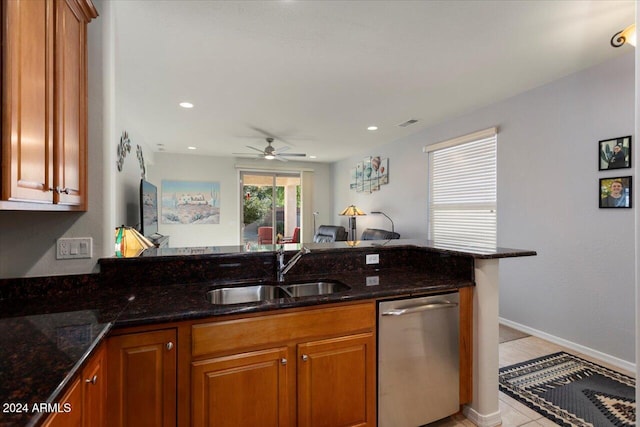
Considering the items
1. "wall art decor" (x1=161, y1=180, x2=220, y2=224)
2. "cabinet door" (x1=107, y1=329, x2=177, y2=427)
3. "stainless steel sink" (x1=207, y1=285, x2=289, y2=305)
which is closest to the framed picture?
"stainless steel sink" (x1=207, y1=285, x2=289, y2=305)

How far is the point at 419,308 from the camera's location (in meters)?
1.76

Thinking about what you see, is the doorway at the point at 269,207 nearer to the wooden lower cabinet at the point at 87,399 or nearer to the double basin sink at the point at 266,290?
the double basin sink at the point at 266,290

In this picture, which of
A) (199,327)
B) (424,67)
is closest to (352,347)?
(199,327)

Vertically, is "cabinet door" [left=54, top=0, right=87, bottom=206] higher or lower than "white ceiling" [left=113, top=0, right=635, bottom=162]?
lower

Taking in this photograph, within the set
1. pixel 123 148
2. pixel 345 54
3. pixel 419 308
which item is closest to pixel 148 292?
pixel 419 308

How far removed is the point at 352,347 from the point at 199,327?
79 cm

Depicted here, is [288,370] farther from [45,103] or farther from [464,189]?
[464,189]

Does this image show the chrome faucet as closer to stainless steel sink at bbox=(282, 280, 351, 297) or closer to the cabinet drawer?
stainless steel sink at bbox=(282, 280, 351, 297)

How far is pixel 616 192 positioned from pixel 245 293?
313cm

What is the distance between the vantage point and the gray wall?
2561 millimetres

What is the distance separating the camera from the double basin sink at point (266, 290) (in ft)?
6.13

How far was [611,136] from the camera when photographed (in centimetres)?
262

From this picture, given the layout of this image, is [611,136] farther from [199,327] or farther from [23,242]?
→ [23,242]

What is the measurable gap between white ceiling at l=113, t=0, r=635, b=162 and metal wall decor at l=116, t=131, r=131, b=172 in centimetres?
27
